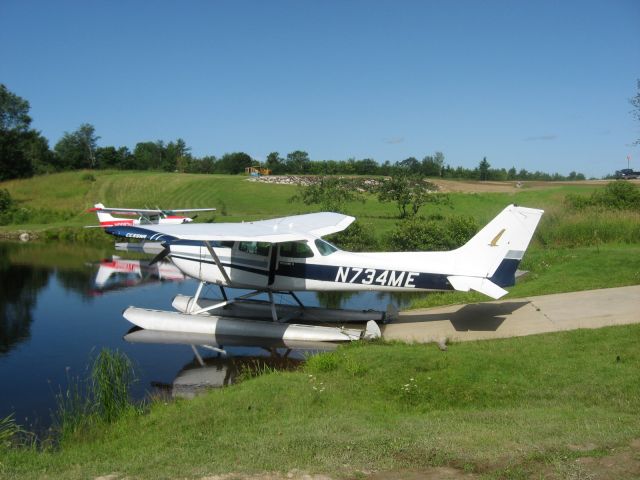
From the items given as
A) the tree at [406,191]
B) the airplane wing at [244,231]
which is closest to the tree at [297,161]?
the tree at [406,191]

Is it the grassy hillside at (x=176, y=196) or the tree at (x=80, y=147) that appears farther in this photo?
the tree at (x=80, y=147)

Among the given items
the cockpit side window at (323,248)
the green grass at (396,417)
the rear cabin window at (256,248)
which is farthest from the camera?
→ the rear cabin window at (256,248)

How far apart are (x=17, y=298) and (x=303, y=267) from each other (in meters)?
11.0

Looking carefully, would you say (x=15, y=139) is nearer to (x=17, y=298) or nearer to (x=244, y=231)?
(x=17, y=298)

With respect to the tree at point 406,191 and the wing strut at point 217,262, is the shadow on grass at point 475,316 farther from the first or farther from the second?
the tree at point 406,191

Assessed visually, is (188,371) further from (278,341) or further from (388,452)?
(388,452)

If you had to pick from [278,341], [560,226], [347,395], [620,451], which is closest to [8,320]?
[278,341]

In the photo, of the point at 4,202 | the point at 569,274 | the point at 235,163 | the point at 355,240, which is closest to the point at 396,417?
the point at 569,274

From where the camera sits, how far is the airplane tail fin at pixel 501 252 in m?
11.9

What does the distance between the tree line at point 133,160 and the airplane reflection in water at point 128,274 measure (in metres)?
27.3

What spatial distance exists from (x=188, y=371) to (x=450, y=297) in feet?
23.2

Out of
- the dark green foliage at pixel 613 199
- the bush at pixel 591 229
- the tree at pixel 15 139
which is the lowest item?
the bush at pixel 591 229

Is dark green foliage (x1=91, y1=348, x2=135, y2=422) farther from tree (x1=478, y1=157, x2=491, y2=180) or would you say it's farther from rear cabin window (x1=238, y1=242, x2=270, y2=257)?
tree (x1=478, y1=157, x2=491, y2=180)

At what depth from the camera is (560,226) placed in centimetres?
2236
